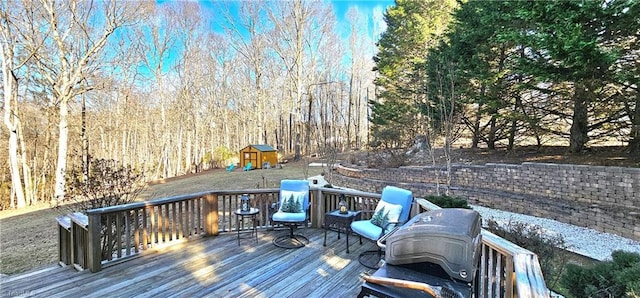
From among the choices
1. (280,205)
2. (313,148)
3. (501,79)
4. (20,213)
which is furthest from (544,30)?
(313,148)

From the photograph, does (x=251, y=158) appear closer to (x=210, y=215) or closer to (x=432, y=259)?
(x=210, y=215)

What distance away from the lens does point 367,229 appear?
3732mm

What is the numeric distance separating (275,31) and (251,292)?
1821 cm

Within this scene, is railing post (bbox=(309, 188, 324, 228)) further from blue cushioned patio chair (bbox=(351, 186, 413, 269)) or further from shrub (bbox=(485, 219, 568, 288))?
shrub (bbox=(485, 219, 568, 288))

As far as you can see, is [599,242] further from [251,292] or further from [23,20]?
[23,20]

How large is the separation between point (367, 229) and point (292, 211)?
4.19 ft

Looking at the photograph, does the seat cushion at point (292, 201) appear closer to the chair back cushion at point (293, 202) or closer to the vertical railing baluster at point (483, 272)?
the chair back cushion at point (293, 202)

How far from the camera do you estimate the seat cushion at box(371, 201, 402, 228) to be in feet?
12.0

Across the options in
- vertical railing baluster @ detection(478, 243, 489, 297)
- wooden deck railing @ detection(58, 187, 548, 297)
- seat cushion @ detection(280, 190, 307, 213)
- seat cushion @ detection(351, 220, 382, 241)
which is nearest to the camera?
wooden deck railing @ detection(58, 187, 548, 297)

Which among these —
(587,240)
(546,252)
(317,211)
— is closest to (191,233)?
(317,211)

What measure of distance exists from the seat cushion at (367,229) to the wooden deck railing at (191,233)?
1.75ft

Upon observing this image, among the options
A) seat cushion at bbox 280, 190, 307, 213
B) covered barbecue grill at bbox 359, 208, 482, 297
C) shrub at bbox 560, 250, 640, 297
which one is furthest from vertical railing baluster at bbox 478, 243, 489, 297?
seat cushion at bbox 280, 190, 307, 213

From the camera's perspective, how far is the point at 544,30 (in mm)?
6051

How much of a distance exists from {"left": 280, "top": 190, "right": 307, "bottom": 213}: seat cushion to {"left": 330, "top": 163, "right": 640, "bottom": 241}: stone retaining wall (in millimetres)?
5114
